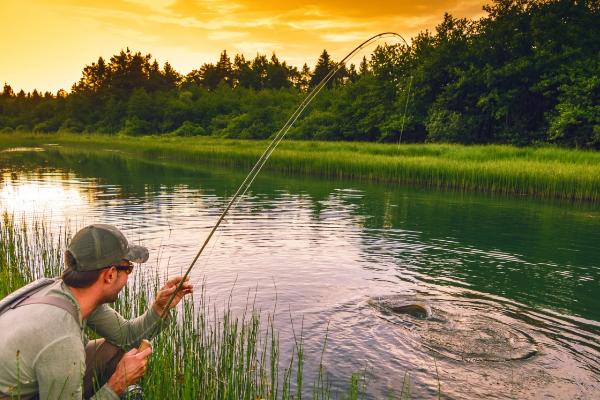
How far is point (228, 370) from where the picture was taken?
15.0 ft

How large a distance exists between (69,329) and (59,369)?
23 centimetres

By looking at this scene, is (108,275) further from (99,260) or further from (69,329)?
(69,329)

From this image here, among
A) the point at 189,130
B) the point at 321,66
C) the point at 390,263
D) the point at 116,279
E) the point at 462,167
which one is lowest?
the point at 390,263

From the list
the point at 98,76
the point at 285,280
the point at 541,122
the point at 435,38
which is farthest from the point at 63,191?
the point at 98,76

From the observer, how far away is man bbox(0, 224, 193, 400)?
9.27 feet

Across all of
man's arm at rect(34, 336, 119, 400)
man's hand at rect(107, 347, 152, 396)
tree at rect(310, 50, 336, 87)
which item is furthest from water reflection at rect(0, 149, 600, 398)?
tree at rect(310, 50, 336, 87)

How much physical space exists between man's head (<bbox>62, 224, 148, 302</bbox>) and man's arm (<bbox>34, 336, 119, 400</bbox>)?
0.43 metres

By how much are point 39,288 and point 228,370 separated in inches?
78.5

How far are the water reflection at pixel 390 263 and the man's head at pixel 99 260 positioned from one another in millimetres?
3464

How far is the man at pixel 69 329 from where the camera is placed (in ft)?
9.27

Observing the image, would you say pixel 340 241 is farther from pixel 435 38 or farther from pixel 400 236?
pixel 435 38

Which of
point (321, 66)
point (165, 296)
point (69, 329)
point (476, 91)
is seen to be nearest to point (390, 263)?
point (165, 296)

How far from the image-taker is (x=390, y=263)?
11.4 m

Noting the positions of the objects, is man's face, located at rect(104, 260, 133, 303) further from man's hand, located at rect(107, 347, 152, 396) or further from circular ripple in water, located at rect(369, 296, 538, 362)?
circular ripple in water, located at rect(369, 296, 538, 362)
